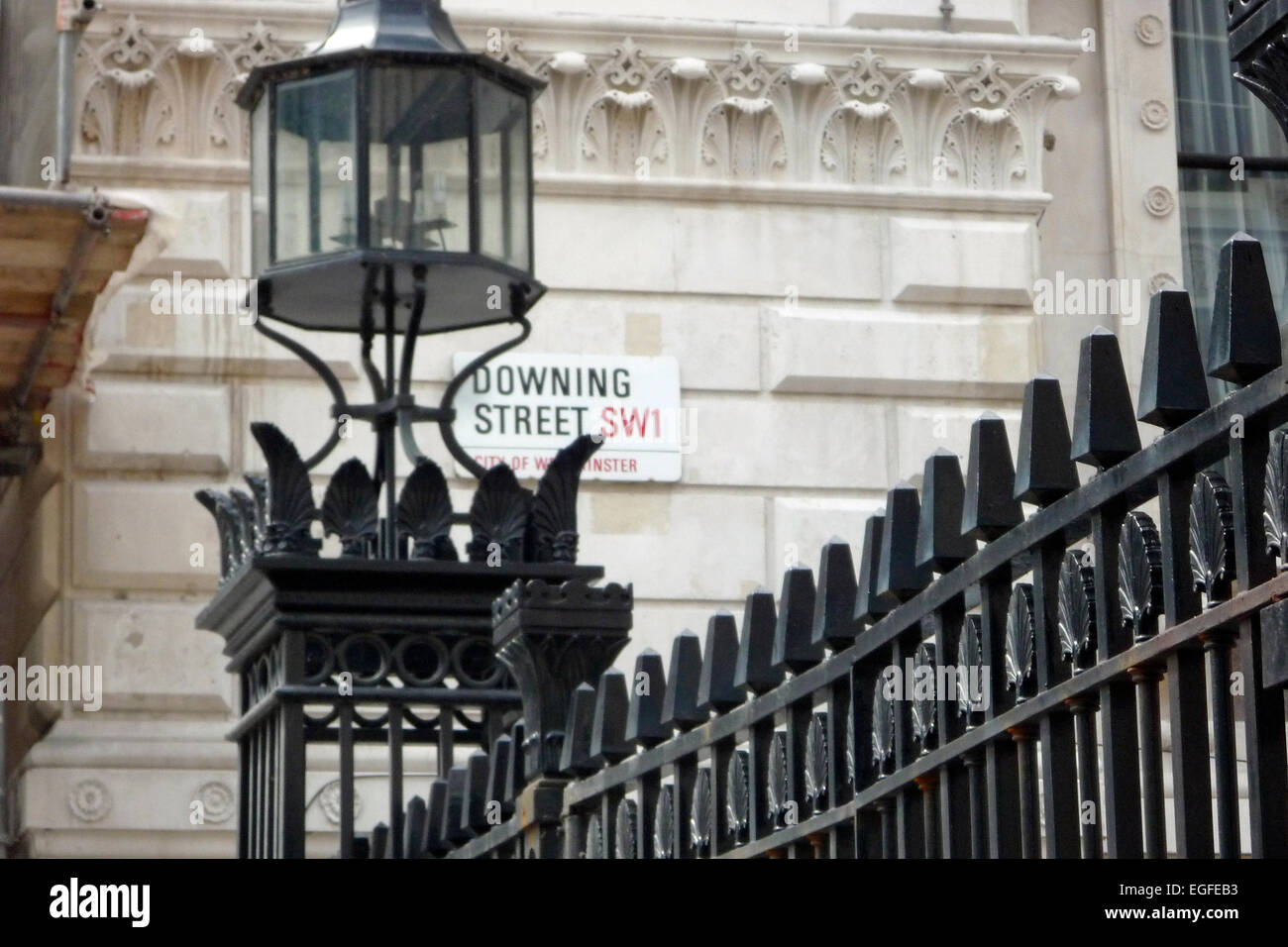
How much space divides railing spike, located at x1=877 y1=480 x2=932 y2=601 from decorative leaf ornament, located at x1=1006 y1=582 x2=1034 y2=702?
0.91 feet

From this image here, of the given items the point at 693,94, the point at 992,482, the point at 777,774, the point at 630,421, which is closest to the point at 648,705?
the point at 777,774

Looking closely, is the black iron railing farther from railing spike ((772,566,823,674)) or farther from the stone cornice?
the stone cornice

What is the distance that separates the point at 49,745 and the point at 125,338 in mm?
1780

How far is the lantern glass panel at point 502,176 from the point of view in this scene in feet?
22.4

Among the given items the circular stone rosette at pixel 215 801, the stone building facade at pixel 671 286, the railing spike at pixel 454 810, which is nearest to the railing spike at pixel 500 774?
the railing spike at pixel 454 810

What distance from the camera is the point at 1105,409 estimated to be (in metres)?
2.92

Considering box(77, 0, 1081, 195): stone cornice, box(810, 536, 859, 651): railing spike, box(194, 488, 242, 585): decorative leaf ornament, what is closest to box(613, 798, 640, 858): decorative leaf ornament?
box(810, 536, 859, 651): railing spike

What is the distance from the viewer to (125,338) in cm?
1160

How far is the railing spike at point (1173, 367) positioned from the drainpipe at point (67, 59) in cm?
850

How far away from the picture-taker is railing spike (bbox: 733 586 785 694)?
12.7 feet

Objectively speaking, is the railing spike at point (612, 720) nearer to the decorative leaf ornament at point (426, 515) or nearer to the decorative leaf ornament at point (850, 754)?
the decorative leaf ornament at point (850, 754)

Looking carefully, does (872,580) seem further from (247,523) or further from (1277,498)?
(247,523)
